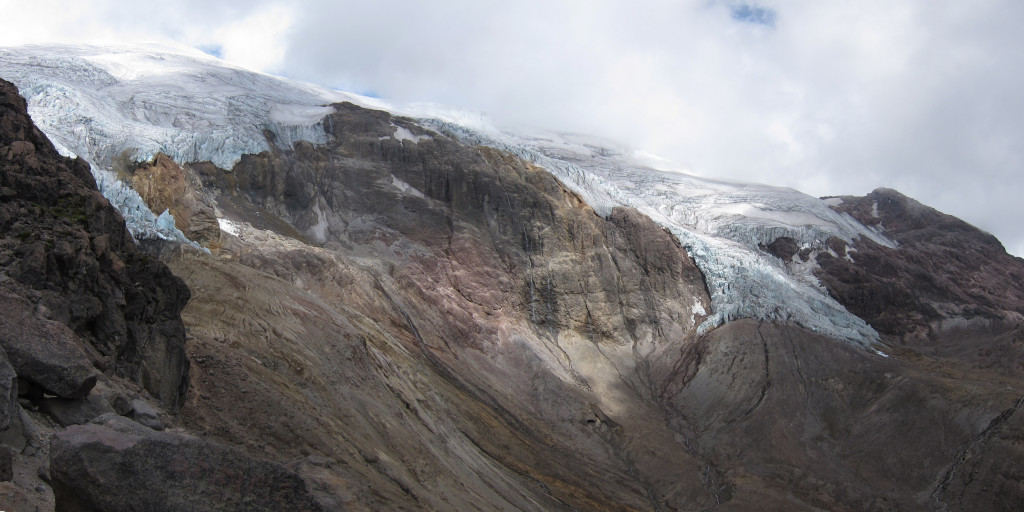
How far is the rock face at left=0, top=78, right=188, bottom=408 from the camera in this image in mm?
14695

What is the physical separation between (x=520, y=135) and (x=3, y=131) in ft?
352

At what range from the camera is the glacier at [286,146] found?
51.7 m

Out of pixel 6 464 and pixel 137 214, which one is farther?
pixel 137 214

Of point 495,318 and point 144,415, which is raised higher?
point 144,415

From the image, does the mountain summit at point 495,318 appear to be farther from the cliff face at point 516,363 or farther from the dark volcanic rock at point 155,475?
the dark volcanic rock at point 155,475

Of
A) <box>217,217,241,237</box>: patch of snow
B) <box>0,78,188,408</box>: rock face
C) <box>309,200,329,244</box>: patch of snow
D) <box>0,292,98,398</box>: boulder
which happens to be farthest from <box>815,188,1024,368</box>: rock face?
<box>0,292,98,398</box>: boulder

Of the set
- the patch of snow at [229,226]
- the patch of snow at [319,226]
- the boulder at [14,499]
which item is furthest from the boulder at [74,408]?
the patch of snow at [319,226]

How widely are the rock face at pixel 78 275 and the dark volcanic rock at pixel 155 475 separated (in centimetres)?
244

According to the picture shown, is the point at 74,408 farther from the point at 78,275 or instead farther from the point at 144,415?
the point at 78,275

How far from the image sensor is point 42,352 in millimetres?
11547

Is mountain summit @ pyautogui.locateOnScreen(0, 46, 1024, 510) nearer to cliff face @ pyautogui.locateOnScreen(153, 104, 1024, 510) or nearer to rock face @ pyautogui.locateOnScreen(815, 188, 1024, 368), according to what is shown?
cliff face @ pyautogui.locateOnScreen(153, 104, 1024, 510)

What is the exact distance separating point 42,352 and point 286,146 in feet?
199

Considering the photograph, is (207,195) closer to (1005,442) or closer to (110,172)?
(110,172)

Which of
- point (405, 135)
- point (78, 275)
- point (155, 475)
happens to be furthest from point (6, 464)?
point (405, 135)
